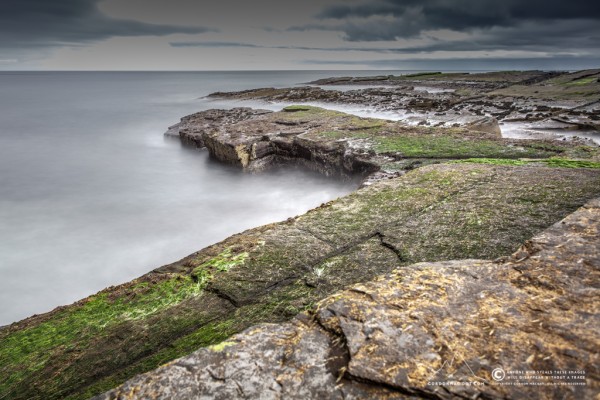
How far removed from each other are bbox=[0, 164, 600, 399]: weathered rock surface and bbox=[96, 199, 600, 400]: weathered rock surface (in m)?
0.46

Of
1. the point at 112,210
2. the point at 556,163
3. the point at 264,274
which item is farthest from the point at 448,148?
the point at 112,210

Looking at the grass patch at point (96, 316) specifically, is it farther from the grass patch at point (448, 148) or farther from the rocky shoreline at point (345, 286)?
the grass patch at point (448, 148)

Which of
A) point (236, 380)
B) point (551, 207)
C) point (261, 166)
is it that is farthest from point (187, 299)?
point (261, 166)

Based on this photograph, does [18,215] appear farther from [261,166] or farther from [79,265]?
[261,166]

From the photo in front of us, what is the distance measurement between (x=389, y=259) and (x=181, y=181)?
1229 cm

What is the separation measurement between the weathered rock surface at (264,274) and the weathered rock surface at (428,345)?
0.46 m

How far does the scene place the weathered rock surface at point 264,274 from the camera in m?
3.91

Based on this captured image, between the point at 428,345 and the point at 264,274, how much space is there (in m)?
2.67

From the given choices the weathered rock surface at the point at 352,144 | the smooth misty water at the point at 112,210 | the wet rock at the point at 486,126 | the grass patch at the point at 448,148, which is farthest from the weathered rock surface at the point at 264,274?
the wet rock at the point at 486,126

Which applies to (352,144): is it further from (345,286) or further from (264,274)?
(345,286)

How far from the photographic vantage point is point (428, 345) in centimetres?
256

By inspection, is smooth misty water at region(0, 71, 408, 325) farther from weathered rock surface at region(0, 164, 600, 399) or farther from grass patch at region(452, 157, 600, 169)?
grass patch at region(452, 157, 600, 169)

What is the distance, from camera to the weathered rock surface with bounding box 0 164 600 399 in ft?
12.8

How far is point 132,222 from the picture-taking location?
461 inches
